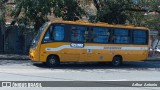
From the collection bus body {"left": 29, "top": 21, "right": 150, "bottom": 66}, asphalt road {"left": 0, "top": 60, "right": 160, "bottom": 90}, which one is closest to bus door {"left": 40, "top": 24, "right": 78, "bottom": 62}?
bus body {"left": 29, "top": 21, "right": 150, "bottom": 66}

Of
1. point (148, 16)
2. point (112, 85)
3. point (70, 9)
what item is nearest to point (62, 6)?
point (70, 9)

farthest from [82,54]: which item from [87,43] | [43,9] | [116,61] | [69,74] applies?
[43,9]

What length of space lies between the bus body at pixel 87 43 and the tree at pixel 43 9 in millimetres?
5359

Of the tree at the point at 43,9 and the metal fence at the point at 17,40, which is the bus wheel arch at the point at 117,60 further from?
the metal fence at the point at 17,40

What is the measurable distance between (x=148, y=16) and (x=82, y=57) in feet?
56.7

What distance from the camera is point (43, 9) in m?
26.2

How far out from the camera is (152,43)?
136 ft

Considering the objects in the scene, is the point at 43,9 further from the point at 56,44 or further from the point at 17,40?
the point at 17,40

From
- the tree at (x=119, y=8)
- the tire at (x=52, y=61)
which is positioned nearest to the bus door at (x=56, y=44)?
the tire at (x=52, y=61)

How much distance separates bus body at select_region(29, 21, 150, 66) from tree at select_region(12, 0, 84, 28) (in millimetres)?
5359

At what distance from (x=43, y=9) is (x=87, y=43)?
19.7ft

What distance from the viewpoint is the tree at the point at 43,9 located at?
26.3m

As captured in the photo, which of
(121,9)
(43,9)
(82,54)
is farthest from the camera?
(121,9)

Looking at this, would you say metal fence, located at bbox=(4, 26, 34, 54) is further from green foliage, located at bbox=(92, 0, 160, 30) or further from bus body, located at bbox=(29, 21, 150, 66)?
bus body, located at bbox=(29, 21, 150, 66)
